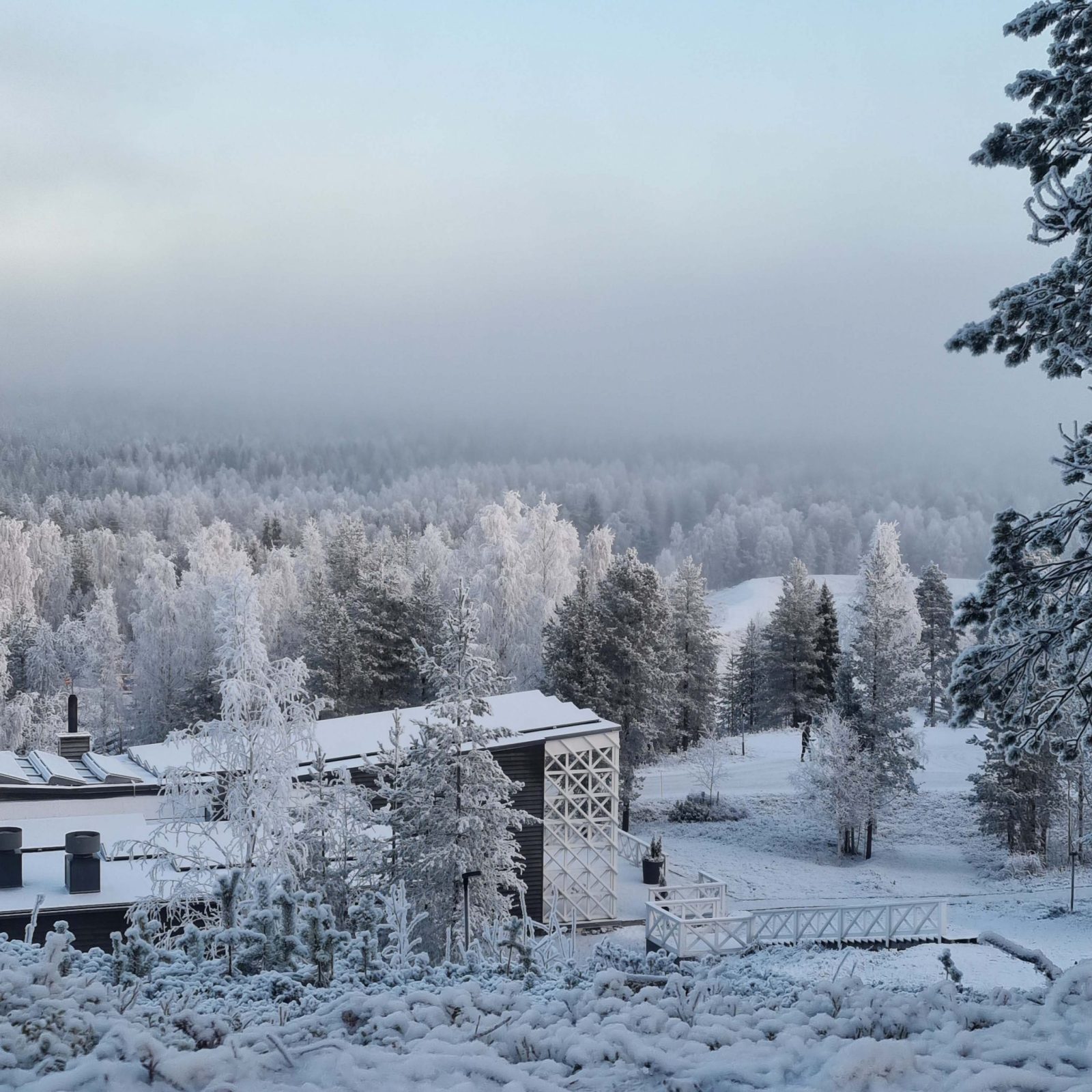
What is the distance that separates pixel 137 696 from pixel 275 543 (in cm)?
4893

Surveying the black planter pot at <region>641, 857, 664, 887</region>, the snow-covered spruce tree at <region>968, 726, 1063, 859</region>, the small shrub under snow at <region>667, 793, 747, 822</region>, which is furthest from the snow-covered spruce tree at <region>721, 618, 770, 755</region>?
the black planter pot at <region>641, 857, 664, 887</region>

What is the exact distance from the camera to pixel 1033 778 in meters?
28.0

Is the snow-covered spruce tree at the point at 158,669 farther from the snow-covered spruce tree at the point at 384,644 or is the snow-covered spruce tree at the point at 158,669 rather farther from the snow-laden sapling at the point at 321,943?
the snow-laden sapling at the point at 321,943

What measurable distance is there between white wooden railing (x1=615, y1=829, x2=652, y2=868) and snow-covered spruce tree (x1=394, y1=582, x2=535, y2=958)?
439 inches

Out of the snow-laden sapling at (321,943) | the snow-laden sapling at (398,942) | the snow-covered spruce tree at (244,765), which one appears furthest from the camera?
the snow-covered spruce tree at (244,765)

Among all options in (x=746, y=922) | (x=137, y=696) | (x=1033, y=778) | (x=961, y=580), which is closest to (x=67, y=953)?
(x=746, y=922)

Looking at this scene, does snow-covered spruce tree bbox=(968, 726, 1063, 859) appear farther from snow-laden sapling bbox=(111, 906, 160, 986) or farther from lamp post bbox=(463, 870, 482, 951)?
snow-laden sapling bbox=(111, 906, 160, 986)

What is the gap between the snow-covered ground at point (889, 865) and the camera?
56.9 feet

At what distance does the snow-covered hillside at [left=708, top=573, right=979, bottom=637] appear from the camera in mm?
74875

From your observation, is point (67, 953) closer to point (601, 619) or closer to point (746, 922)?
point (746, 922)

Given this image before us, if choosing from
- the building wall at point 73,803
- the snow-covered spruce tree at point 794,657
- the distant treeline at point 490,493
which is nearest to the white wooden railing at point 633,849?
the building wall at point 73,803

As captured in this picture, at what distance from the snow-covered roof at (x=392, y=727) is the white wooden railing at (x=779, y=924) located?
154 inches

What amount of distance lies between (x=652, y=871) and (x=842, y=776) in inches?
288

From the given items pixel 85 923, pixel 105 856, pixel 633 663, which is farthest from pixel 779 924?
pixel 85 923
